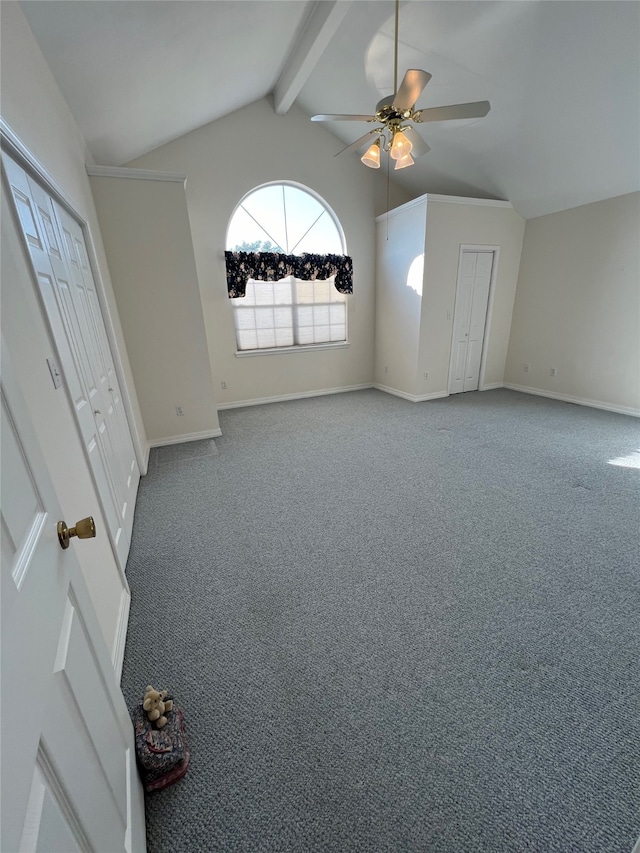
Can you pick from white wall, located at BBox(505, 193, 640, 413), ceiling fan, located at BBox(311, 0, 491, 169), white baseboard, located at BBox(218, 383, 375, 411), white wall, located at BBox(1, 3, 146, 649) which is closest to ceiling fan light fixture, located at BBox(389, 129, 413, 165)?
ceiling fan, located at BBox(311, 0, 491, 169)

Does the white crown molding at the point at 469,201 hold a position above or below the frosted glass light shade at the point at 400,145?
above

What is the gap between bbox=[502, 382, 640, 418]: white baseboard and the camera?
13.2 ft

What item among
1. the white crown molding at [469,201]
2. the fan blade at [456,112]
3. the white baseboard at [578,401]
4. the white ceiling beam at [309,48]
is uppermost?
the white ceiling beam at [309,48]

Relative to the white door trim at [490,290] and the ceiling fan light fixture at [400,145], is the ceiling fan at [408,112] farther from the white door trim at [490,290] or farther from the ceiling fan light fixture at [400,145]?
the white door trim at [490,290]

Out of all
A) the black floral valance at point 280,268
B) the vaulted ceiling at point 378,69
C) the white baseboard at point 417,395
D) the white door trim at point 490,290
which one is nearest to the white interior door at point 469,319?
the white door trim at point 490,290

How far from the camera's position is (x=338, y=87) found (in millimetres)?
3686

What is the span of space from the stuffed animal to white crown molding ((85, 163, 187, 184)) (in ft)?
11.5

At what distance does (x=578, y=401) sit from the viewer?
14.7ft

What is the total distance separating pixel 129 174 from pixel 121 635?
132 inches

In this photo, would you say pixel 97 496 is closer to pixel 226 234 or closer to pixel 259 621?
pixel 259 621

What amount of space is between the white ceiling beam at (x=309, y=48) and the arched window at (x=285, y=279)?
90cm

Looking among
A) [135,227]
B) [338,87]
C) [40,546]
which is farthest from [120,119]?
[40,546]

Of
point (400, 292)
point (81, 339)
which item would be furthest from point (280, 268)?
point (81, 339)

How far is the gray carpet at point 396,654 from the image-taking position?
96 centimetres
